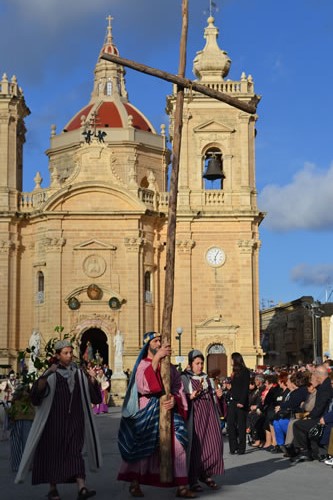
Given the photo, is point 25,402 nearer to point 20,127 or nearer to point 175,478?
point 175,478

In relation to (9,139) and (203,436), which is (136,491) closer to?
(203,436)

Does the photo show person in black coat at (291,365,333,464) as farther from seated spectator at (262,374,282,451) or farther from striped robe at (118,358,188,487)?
striped robe at (118,358,188,487)

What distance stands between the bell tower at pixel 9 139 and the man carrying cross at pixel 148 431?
113ft

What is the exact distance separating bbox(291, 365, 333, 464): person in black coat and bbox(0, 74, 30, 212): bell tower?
31570mm

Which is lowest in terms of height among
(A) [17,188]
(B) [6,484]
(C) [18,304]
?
(B) [6,484]

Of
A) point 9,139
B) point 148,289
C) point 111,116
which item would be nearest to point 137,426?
point 148,289

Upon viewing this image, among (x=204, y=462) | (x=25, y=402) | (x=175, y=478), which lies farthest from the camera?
(x=25, y=402)

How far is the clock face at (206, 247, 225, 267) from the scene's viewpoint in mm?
43719

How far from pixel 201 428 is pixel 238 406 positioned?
16.0 ft

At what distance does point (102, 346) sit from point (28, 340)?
12.2 ft

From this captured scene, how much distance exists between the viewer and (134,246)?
43.5 m

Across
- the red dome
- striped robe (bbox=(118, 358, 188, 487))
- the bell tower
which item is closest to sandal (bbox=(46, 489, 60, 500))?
striped robe (bbox=(118, 358, 188, 487))

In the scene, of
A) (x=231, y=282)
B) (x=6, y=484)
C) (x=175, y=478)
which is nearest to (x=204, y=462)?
(x=175, y=478)

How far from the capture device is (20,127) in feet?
155
